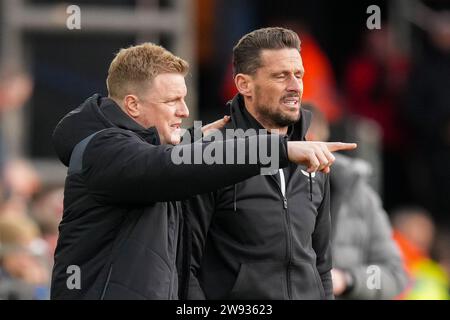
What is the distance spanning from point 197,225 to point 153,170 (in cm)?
61

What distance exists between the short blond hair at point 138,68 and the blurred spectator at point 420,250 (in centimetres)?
507

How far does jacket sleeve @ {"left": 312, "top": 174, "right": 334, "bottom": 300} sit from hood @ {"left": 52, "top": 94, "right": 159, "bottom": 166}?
0.94 metres

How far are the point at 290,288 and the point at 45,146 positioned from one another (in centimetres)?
A: 666

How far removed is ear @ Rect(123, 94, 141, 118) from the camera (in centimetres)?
535

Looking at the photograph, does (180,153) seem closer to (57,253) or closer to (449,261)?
(57,253)

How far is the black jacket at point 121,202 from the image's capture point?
197 inches

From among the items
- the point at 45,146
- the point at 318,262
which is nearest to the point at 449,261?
the point at 45,146

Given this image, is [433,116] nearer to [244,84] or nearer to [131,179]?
[244,84]

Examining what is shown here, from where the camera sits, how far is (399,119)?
11.9m

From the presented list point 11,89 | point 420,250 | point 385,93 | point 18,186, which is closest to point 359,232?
point 420,250

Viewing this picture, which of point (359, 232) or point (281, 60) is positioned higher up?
point (281, 60)

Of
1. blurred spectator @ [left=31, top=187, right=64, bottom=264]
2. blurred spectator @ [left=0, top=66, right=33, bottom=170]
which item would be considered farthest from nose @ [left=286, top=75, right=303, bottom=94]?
blurred spectator @ [left=0, top=66, right=33, bottom=170]

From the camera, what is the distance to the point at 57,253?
527 cm

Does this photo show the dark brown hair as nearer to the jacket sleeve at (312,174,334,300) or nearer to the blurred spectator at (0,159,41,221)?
the jacket sleeve at (312,174,334,300)
